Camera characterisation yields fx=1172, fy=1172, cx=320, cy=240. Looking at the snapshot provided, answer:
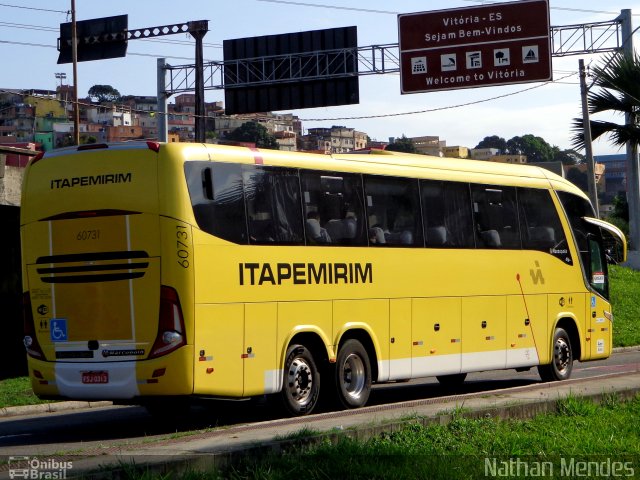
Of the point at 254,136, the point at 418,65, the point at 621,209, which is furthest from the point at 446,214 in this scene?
the point at 254,136

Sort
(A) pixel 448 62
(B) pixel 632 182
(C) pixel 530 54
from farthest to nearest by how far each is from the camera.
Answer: (B) pixel 632 182 → (A) pixel 448 62 → (C) pixel 530 54

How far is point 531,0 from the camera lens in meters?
34.5

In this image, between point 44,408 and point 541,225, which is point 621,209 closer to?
point 541,225

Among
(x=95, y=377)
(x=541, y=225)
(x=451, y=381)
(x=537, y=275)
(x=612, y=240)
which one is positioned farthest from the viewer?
(x=612, y=240)

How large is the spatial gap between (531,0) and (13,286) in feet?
57.8

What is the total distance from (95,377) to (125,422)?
7.91 feet

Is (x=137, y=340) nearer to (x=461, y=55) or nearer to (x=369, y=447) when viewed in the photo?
(x=369, y=447)

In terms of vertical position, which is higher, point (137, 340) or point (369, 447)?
point (137, 340)

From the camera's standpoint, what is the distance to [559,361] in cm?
2011

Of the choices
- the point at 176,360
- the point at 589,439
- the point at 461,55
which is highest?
the point at 461,55

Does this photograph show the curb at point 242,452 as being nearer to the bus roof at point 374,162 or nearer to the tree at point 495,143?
the bus roof at point 374,162

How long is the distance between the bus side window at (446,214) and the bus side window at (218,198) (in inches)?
156

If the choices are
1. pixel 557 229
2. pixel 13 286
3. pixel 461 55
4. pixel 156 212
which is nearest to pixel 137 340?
pixel 156 212

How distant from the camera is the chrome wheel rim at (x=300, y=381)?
1480cm
